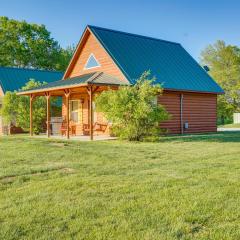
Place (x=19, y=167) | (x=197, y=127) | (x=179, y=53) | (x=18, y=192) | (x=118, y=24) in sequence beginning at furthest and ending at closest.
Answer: (x=118, y=24)
(x=179, y=53)
(x=197, y=127)
(x=19, y=167)
(x=18, y=192)

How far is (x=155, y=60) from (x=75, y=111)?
589cm

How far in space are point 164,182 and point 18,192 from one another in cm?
249

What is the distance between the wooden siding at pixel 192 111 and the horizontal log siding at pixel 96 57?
2917 mm

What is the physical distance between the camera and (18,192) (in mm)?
6059

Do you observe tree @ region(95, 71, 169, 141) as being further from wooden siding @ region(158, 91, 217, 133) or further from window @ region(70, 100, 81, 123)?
window @ region(70, 100, 81, 123)

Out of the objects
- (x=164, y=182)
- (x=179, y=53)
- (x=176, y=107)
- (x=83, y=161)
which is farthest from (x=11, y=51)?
(x=164, y=182)

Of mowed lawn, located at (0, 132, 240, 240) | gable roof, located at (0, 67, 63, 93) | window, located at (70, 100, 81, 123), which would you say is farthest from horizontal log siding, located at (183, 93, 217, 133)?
gable roof, located at (0, 67, 63, 93)

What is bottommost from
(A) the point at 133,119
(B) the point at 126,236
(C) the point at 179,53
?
(B) the point at 126,236

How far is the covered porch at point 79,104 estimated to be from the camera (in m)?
17.0

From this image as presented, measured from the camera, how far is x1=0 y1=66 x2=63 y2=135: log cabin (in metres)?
25.8

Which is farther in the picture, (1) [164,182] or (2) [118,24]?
(2) [118,24]

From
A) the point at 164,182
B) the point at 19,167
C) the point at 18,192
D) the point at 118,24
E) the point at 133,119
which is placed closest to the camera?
the point at 18,192

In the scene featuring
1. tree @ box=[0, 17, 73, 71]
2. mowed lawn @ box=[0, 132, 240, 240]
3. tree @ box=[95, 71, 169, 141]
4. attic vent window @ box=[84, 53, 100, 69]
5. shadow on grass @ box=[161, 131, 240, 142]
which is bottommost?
mowed lawn @ box=[0, 132, 240, 240]

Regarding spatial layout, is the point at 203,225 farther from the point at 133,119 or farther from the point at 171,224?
the point at 133,119
